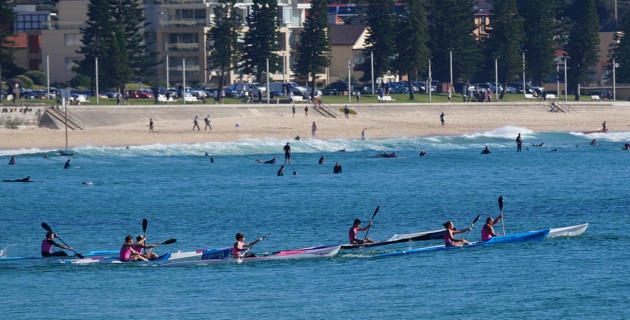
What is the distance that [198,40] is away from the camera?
117500mm

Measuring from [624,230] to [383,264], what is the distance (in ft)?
35.1

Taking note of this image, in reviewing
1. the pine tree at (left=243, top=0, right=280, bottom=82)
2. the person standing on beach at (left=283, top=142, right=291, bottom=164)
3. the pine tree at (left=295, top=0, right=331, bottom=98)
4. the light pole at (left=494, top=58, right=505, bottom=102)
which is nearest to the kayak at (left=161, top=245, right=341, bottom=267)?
the person standing on beach at (left=283, top=142, right=291, bottom=164)

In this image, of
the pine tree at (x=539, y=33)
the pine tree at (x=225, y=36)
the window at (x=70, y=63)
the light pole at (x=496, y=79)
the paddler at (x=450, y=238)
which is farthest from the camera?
the pine tree at (x=539, y=33)

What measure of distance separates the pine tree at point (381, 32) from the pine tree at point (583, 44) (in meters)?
20.7

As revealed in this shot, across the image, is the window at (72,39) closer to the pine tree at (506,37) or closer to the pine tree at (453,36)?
the pine tree at (453,36)

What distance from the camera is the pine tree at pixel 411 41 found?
110 m

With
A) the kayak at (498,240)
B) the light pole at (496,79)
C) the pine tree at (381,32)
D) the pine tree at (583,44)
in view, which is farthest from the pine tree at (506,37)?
the kayak at (498,240)

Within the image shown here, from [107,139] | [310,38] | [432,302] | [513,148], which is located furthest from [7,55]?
[432,302]

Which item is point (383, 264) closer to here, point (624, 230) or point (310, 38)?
point (624, 230)

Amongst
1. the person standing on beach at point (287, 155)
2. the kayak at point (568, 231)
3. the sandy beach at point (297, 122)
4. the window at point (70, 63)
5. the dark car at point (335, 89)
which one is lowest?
the kayak at point (568, 231)

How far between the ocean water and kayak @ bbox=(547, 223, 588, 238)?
276 millimetres

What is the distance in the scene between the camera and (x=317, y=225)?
46.7 meters

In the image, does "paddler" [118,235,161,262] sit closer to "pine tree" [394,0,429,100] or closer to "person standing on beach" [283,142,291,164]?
"person standing on beach" [283,142,291,164]

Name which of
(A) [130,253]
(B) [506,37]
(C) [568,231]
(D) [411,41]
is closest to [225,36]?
(D) [411,41]
